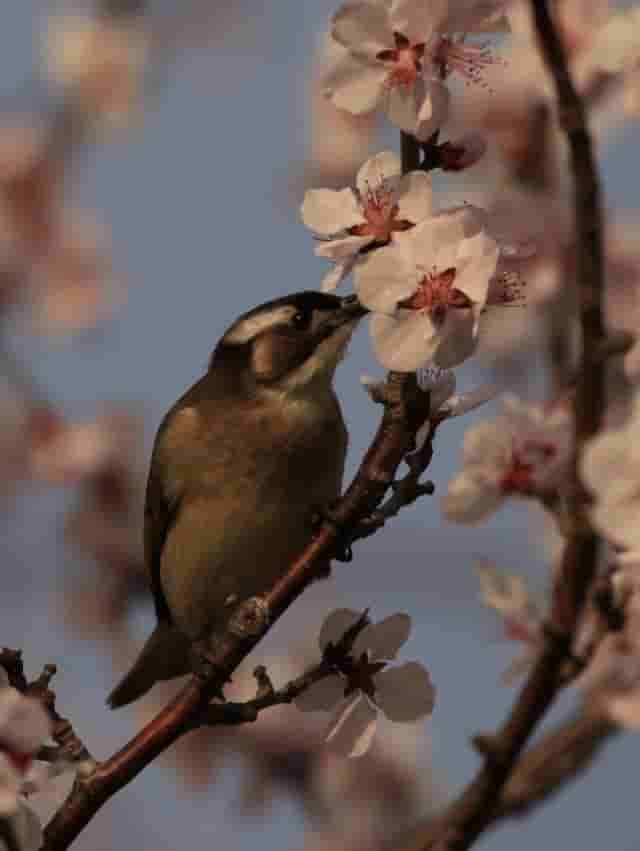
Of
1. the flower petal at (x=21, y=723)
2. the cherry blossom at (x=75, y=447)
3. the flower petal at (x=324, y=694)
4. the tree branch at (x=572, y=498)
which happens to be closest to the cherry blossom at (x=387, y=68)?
the tree branch at (x=572, y=498)

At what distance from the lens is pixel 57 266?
660cm

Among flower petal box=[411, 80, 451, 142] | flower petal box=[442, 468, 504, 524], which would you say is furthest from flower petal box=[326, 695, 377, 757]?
flower petal box=[411, 80, 451, 142]

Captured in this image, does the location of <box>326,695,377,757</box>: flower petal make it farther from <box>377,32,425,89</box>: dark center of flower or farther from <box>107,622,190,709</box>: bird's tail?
<box>107,622,190,709</box>: bird's tail

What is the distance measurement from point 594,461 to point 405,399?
504 mm

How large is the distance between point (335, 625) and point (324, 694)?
103 mm

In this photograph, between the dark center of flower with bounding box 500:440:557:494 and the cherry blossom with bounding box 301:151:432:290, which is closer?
the cherry blossom with bounding box 301:151:432:290

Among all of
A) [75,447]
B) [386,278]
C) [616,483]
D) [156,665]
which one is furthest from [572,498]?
[75,447]

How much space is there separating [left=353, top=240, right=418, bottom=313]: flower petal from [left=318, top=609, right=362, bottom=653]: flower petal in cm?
52

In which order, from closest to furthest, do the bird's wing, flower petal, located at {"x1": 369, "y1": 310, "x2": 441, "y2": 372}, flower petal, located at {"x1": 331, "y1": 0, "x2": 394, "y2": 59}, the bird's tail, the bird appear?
flower petal, located at {"x1": 369, "y1": 310, "x2": 441, "y2": 372}, flower petal, located at {"x1": 331, "y1": 0, "x2": 394, "y2": 59}, the bird, the bird's wing, the bird's tail

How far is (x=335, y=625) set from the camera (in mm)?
2803

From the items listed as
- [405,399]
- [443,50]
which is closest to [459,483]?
[405,399]

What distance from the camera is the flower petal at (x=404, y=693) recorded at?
2762 millimetres

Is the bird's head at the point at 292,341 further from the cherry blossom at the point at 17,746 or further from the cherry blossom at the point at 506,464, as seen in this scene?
the cherry blossom at the point at 17,746

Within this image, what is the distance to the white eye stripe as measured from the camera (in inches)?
174
